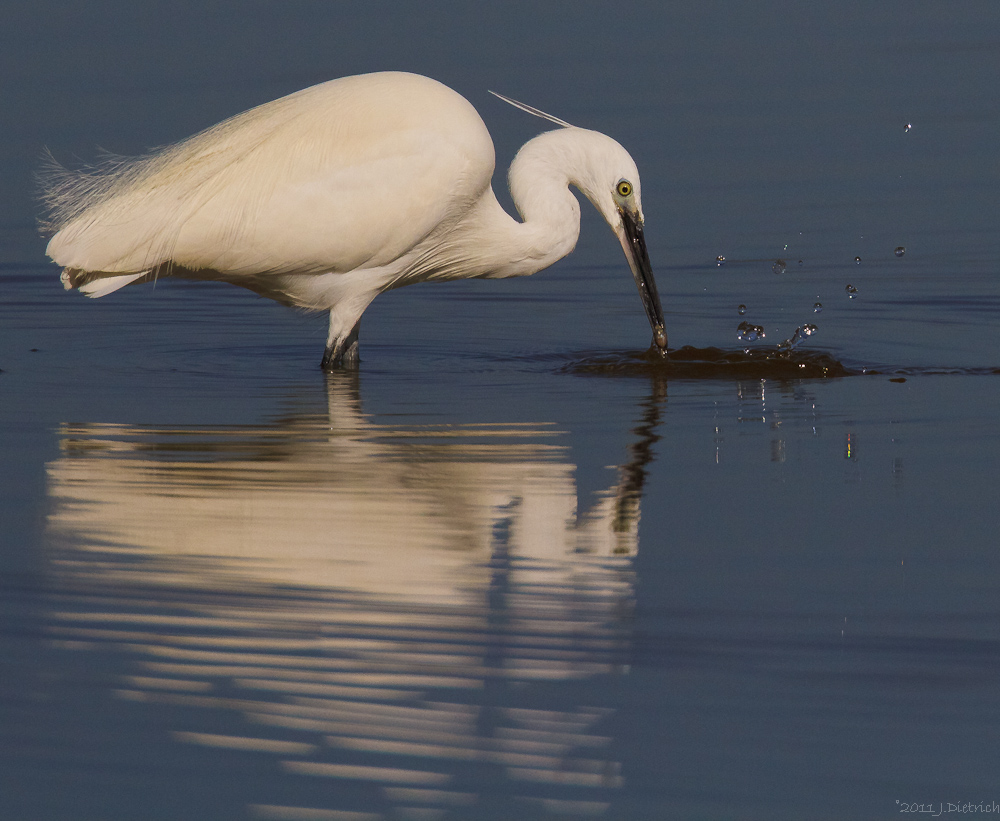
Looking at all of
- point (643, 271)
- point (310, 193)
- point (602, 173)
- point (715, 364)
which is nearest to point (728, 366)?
point (715, 364)

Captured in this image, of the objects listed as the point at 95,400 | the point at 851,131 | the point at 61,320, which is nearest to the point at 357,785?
the point at 95,400

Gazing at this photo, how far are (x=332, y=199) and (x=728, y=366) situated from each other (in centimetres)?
232

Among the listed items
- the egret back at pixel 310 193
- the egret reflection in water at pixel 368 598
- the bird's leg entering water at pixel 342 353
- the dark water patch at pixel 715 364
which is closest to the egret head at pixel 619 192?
the dark water patch at pixel 715 364

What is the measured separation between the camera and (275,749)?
3.57 m

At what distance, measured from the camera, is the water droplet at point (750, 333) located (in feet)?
31.5

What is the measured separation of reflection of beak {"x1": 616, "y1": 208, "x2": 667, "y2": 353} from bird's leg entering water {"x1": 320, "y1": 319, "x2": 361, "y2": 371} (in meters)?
1.54

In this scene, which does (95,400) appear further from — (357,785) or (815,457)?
(357,785)

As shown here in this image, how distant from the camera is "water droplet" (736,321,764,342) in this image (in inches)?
378

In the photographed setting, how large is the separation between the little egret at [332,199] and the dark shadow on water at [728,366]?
73 centimetres

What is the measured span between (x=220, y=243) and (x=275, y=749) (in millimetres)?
5298

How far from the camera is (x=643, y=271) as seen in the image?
30.0 feet

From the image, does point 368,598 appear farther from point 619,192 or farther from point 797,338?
point 797,338

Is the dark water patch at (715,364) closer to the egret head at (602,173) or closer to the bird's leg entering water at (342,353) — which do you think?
the egret head at (602,173)

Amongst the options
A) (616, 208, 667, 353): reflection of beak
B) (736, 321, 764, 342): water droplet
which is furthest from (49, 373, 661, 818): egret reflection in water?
(736, 321, 764, 342): water droplet
